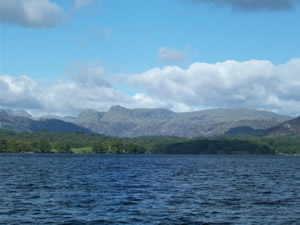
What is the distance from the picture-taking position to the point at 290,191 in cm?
8225

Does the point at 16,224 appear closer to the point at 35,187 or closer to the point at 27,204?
the point at 27,204

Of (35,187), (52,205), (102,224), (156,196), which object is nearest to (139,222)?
(102,224)

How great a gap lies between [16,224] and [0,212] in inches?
308

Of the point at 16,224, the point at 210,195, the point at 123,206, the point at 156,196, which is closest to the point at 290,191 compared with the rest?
the point at 210,195

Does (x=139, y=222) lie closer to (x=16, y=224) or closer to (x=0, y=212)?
(x=16, y=224)

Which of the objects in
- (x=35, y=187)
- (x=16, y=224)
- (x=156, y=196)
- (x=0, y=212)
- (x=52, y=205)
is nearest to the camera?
(x=16, y=224)

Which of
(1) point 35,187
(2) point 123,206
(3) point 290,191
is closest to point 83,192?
(1) point 35,187

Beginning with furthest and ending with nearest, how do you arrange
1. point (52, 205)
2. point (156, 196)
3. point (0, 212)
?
point (156, 196), point (52, 205), point (0, 212)

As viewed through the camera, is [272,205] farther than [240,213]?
Yes

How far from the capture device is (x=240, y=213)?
5466cm

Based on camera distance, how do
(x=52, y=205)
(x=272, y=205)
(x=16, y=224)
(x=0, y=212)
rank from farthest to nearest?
(x=272, y=205)
(x=52, y=205)
(x=0, y=212)
(x=16, y=224)

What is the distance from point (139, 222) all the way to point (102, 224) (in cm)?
433

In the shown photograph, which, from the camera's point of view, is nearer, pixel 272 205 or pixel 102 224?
pixel 102 224

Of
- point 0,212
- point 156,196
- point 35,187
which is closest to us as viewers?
point 0,212
